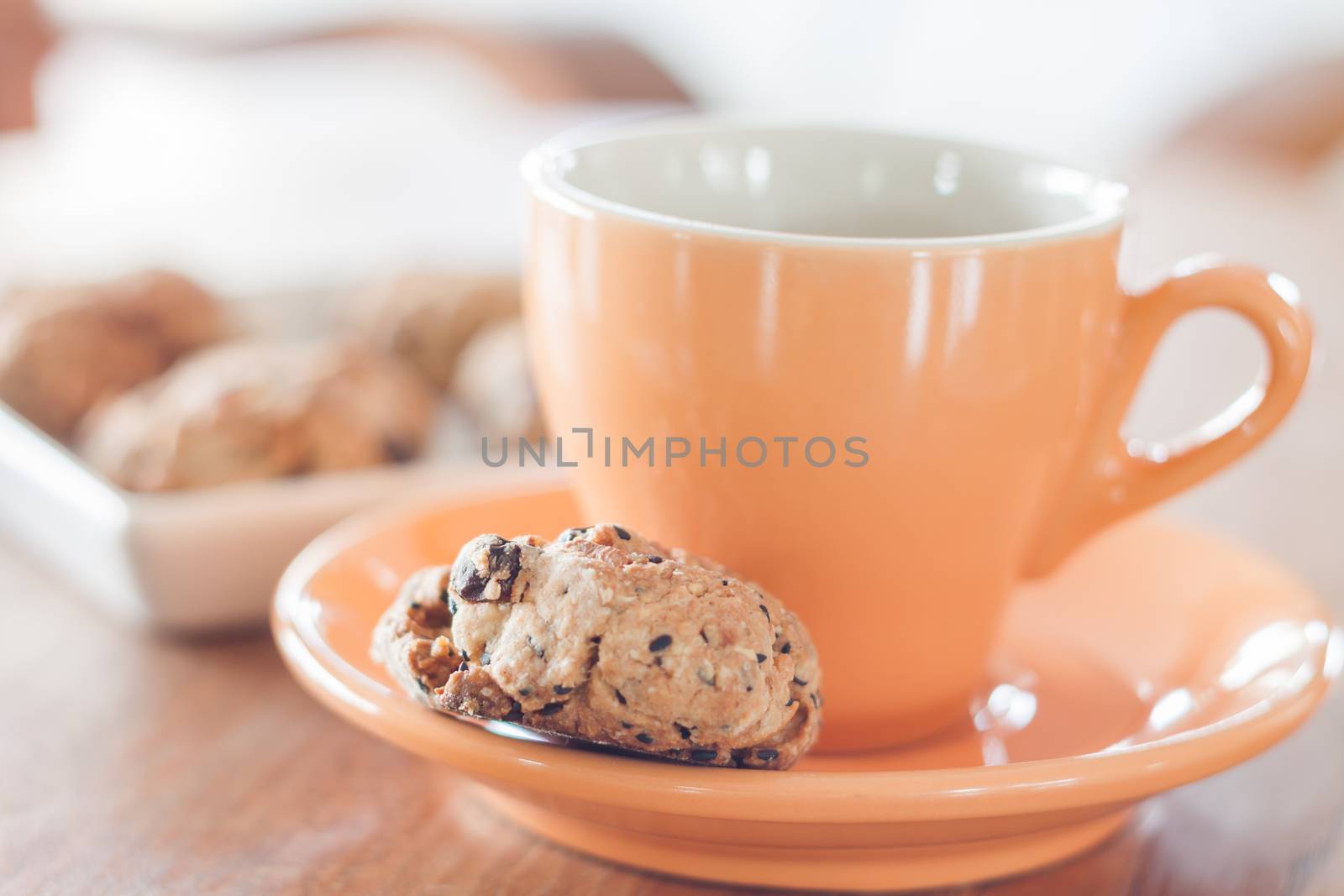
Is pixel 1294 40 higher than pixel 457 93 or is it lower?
higher

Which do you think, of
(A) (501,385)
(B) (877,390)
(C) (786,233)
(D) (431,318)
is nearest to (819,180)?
(C) (786,233)

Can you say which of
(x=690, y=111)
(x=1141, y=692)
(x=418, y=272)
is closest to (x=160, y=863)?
(x=1141, y=692)

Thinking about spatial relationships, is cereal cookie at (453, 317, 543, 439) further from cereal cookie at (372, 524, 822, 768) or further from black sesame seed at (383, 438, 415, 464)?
cereal cookie at (372, 524, 822, 768)

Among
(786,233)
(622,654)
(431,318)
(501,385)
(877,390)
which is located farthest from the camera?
(431,318)

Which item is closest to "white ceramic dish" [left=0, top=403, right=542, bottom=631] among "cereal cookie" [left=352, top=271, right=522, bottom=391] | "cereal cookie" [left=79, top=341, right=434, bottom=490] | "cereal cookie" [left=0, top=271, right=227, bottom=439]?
"cereal cookie" [left=79, top=341, right=434, bottom=490]

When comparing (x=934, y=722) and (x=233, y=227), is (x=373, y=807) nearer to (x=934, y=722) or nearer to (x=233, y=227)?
(x=934, y=722)

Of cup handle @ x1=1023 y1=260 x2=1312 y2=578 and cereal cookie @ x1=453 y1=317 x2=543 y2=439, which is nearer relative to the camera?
cup handle @ x1=1023 y1=260 x2=1312 y2=578

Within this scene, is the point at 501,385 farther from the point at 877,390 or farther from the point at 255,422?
the point at 877,390
